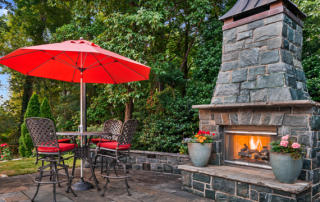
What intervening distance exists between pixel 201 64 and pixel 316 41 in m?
2.87

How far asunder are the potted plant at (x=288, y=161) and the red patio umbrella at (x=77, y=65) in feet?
7.05

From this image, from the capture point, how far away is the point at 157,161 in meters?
4.62

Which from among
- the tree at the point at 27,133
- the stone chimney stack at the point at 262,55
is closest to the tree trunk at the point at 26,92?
the tree at the point at 27,133

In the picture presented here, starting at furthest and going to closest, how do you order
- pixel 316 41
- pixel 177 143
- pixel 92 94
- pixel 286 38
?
pixel 92 94, pixel 316 41, pixel 177 143, pixel 286 38

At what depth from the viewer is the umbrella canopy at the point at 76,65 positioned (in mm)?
3215

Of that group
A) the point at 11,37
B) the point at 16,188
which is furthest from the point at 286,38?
the point at 11,37

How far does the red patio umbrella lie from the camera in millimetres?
3215

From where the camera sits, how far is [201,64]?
6.05 metres

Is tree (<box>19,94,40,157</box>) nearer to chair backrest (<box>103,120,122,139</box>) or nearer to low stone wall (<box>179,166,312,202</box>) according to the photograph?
chair backrest (<box>103,120,122,139</box>)

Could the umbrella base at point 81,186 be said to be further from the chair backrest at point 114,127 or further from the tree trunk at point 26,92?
the tree trunk at point 26,92

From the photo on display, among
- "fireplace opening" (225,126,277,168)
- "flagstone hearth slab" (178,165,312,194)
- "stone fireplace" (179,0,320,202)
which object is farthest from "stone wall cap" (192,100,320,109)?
"flagstone hearth slab" (178,165,312,194)

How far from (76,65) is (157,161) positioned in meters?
2.47

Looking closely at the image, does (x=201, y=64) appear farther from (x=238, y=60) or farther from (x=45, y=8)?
(x=45, y=8)

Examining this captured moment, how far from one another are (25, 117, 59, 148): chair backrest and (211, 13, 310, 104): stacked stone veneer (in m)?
2.44
